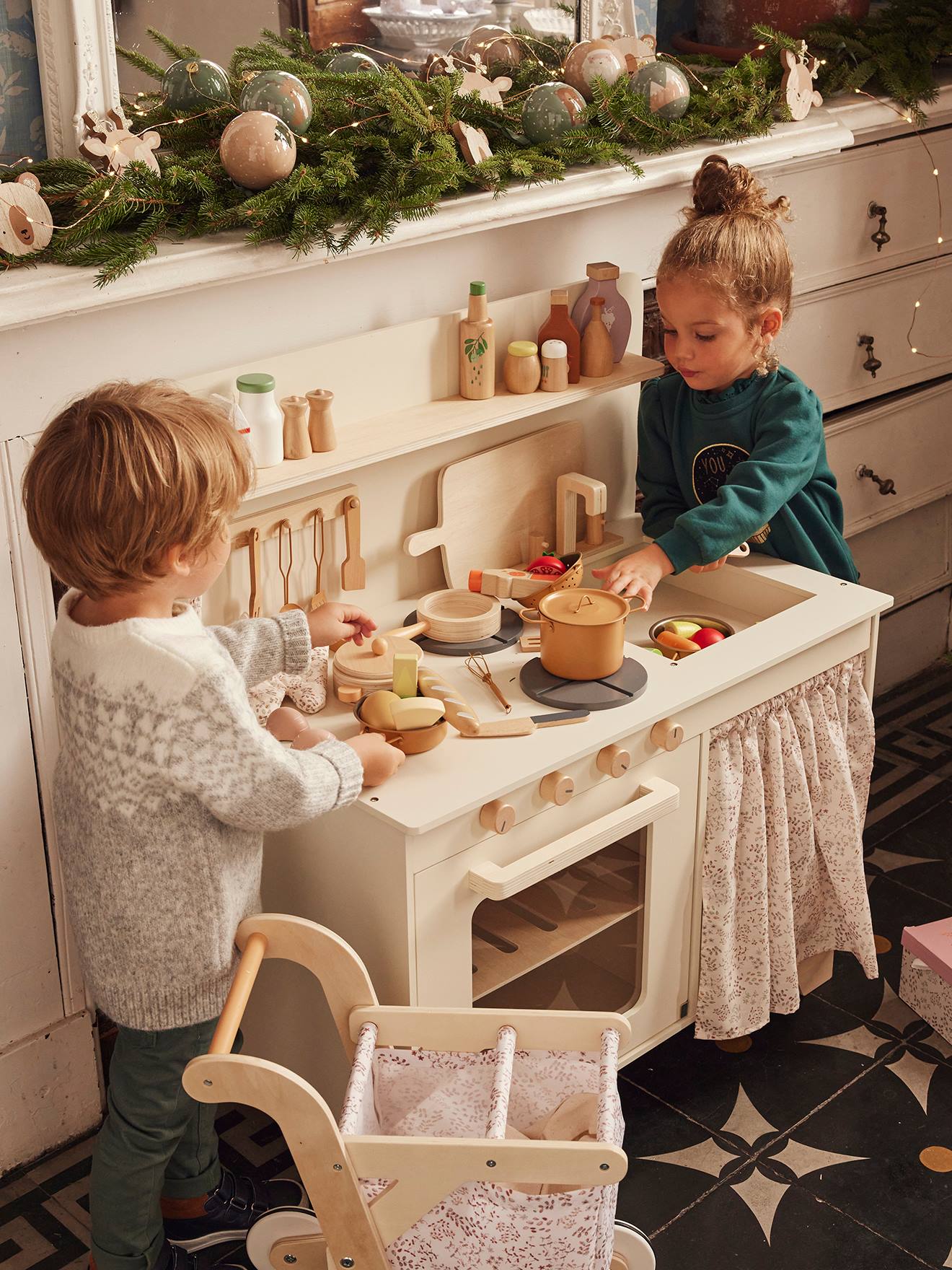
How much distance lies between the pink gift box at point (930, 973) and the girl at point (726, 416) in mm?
→ 655

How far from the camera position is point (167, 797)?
63.7 inches

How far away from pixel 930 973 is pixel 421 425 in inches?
50.8

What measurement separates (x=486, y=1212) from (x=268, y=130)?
1.35 meters

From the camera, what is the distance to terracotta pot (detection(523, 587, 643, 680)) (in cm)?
198

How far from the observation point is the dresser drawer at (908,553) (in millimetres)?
3320

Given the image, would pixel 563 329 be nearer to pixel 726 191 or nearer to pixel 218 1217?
pixel 726 191

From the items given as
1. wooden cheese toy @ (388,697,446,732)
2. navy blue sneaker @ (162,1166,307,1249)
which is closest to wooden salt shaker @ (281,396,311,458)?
wooden cheese toy @ (388,697,446,732)

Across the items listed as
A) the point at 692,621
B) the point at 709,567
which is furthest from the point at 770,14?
the point at 692,621

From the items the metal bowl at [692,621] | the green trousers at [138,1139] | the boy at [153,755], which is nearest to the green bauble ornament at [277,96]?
the boy at [153,755]

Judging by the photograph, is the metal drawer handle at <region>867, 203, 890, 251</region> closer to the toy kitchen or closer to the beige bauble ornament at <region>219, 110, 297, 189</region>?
the toy kitchen

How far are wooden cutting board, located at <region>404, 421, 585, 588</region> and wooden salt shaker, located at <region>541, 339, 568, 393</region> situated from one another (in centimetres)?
11

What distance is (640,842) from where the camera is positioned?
2.06 metres

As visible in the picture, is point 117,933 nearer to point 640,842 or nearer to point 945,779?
point 640,842

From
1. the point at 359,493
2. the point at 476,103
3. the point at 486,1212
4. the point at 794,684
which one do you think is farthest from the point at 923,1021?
the point at 476,103
